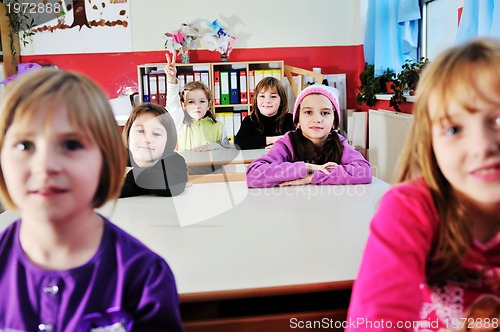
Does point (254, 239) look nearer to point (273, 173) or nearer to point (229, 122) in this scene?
point (273, 173)

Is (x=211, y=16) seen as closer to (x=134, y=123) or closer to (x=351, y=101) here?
(x=351, y=101)

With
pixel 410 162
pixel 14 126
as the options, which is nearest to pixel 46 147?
pixel 14 126

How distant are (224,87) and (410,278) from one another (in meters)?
4.56

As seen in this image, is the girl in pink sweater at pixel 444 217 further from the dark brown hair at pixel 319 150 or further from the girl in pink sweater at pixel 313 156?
the dark brown hair at pixel 319 150

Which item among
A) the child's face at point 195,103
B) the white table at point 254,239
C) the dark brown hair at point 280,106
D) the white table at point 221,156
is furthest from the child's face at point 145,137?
the dark brown hair at point 280,106

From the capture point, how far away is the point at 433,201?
2.87 ft

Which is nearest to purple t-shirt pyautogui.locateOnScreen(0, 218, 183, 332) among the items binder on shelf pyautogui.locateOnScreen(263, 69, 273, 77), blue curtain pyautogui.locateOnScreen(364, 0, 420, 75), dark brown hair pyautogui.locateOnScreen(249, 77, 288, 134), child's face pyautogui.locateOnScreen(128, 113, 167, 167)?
child's face pyautogui.locateOnScreen(128, 113, 167, 167)

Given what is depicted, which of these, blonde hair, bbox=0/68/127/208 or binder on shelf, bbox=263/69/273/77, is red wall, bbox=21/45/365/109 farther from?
blonde hair, bbox=0/68/127/208

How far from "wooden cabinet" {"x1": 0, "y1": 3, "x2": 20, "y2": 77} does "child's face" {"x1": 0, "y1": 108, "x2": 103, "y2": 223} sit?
4.91 m

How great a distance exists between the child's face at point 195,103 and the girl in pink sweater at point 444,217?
278 centimetres

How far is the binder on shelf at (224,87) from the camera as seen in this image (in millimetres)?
5215

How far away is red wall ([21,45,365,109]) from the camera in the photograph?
5.43 metres

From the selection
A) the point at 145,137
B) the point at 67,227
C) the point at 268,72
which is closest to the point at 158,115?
the point at 145,137

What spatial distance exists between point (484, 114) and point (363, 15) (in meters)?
4.90
